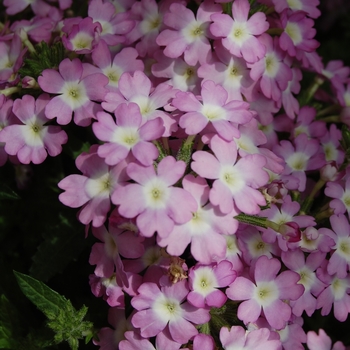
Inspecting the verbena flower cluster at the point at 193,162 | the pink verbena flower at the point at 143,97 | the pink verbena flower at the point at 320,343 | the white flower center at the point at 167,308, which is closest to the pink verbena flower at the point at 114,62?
the verbena flower cluster at the point at 193,162

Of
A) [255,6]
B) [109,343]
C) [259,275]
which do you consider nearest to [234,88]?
[255,6]

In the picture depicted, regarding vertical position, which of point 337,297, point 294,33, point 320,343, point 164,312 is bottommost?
point 320,343

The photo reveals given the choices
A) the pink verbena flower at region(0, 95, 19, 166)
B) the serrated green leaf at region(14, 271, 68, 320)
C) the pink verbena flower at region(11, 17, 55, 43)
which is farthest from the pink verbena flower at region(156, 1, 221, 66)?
the serrated green leaf at region(14, 271, 68, 320)

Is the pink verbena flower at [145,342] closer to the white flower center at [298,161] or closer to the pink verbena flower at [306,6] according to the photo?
the white flower center at [298,161]

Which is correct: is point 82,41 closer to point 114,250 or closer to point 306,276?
point 114,250

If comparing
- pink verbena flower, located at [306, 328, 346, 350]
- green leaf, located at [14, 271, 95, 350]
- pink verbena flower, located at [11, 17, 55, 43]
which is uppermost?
pink verbena flower, located at [11, 17, 55, 43]

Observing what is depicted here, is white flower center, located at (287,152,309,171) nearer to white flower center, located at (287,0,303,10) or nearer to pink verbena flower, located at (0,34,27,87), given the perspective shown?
white flower center, located at (287,0,303,10)

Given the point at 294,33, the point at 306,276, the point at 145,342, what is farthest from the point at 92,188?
the point at 294,33

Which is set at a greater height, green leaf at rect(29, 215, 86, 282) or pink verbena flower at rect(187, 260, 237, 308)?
pink verbena flower at rect(187, 260, 237, 308)
